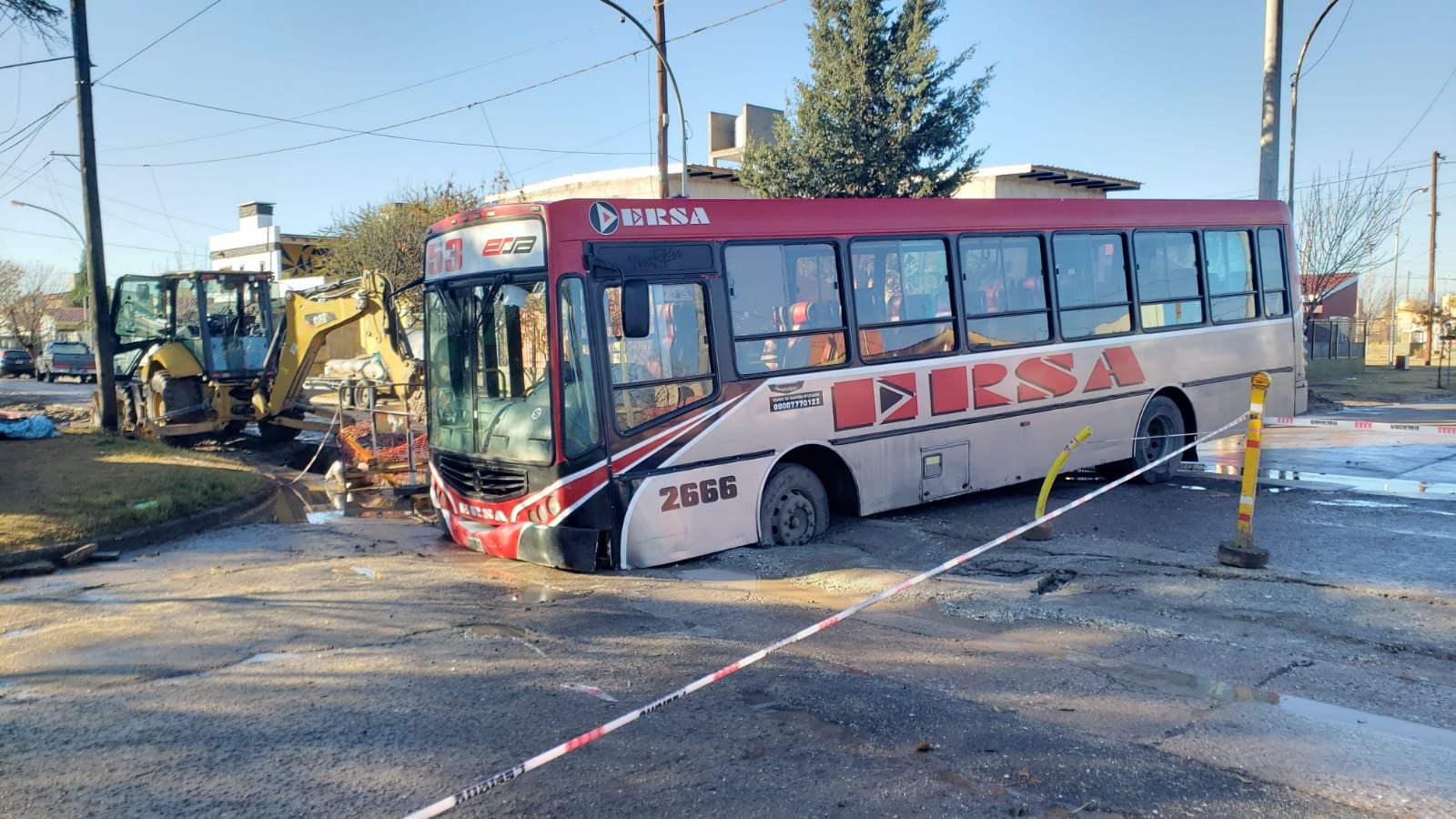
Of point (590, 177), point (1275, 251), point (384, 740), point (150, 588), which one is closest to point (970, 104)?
point (1275, 251)

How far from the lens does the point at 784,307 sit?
8781 mm

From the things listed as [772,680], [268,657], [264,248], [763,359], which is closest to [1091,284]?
[763,359]

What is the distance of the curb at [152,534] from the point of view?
9.09 meters

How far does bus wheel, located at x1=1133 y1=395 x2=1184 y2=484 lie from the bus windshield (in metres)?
7.39

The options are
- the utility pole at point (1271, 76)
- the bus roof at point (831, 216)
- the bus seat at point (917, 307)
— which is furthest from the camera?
the utility pole at point (1271, 76)

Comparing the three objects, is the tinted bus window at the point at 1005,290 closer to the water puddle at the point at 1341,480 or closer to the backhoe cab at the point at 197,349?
the water puddle at the point at 1341,480

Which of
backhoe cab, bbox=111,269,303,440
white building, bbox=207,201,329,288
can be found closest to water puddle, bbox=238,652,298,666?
backhoe cab, bbox=111,269,303,440

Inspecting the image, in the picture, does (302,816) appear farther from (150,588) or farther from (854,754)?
(150,588)

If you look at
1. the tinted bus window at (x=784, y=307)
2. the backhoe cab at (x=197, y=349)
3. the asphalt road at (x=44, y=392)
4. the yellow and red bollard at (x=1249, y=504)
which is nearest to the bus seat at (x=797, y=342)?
the tinted bus window at (x=784, y=307)

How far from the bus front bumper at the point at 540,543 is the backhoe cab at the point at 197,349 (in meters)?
10.6

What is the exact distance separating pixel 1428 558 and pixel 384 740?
7.97 metres

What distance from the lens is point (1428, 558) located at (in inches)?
317

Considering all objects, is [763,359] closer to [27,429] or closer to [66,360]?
[27,429]

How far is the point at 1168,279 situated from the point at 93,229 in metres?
16.5
